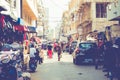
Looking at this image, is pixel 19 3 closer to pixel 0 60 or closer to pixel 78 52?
pixel 78 52

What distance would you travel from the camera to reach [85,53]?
25109 mm

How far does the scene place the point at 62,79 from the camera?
16156 millimetres

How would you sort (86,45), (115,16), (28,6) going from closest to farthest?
(86,45), (115,16), (28,6)

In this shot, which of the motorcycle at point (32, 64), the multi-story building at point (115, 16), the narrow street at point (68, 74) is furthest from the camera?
the multi-story building at point (115, 16)

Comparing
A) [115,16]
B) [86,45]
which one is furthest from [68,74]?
[115,16]

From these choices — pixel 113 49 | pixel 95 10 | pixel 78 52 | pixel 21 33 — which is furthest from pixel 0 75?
pixel 95 10

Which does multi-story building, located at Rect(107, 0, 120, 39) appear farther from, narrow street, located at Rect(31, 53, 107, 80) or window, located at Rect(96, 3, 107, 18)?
window, located at Rect(96, 3, 107, 18)

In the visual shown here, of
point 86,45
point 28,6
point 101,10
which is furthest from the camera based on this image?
point 101,10

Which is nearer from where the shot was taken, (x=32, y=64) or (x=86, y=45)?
(x=32, y=64)

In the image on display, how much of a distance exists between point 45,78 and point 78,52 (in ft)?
29.4

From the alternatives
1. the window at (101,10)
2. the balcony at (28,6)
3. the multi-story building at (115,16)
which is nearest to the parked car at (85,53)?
the multi-story building at (115,16)

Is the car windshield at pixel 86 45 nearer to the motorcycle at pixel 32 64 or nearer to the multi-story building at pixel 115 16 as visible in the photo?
the multi-story building at pixel 115 16

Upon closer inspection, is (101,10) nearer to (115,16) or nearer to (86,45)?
(115,16)

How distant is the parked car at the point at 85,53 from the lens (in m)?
24.9
